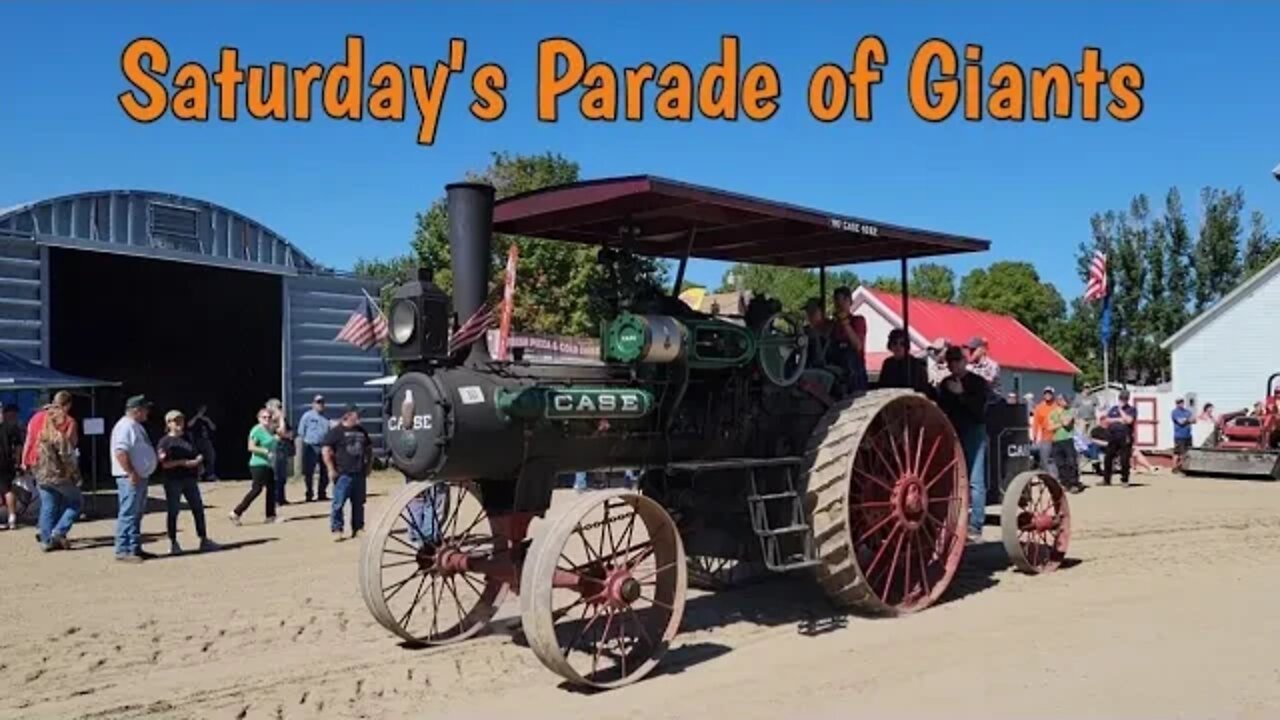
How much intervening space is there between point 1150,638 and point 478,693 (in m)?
3.74

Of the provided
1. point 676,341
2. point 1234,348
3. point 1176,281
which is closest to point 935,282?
point 1176,281

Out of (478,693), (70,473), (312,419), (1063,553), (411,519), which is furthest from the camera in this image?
(312,419)

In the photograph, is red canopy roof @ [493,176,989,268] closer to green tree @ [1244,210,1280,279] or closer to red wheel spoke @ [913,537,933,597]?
red wheel spoke @ [913,537,933,597]

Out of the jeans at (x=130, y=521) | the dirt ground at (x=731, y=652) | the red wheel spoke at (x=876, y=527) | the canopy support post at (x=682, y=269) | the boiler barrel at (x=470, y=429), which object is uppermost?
the canopy support post at (x=682, y=269)

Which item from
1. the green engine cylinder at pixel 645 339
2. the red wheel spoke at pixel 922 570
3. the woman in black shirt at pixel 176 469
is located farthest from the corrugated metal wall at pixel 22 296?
the red wheel spoke at pixel 922 570

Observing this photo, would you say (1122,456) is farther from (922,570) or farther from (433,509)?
(433,509)

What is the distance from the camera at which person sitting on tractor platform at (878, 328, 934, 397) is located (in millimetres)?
8586

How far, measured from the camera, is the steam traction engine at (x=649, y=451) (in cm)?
592

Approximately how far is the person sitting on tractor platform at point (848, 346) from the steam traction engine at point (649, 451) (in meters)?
0.32

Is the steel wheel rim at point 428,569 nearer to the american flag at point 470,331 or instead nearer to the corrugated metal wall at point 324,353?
the american flag at point 470,331

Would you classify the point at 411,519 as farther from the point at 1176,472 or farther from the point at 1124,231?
the point at 1124,231

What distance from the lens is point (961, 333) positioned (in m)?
37.7

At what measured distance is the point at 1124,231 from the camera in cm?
4531

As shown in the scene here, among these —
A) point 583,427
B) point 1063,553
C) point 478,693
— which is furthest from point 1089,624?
point 478,693
